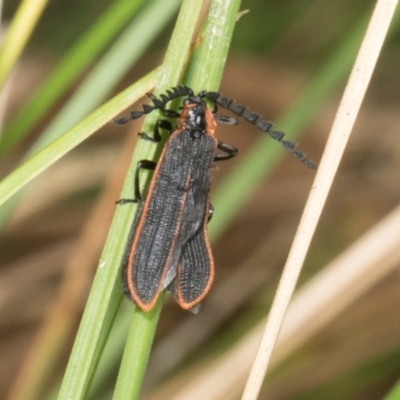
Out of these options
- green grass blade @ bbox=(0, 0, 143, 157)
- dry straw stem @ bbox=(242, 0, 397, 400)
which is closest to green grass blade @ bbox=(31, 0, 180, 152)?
green grass blade @ bbox=(0, 0, 143, 157)

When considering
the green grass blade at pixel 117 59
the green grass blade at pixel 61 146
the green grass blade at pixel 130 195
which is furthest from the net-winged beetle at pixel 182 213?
the green grass blade at pixel 61 146

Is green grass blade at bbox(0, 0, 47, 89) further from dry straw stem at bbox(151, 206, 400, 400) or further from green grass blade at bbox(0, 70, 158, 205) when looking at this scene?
dry straw stem at bbox(151, 206, 400, 400)

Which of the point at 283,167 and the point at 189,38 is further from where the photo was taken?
the point at 283,167

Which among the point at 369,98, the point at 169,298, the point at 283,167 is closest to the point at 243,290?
the point at 169,298

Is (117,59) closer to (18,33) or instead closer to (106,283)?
(18,33)

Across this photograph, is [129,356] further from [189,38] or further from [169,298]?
[169,298]

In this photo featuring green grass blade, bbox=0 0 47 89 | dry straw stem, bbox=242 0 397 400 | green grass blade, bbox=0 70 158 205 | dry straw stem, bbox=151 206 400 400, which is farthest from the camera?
dry straw stem, bbox=151 206 400 400

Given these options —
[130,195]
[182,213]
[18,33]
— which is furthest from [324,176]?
[18,33]
